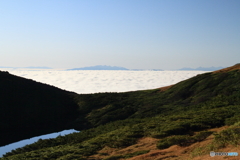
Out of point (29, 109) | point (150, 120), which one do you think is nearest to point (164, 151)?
point (150, 120)

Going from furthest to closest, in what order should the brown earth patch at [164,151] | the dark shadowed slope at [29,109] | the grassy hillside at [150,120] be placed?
the dark shadowed slope at [29,109]
the grassy hillside at [150,120]
the brown earth patch at [164,151]

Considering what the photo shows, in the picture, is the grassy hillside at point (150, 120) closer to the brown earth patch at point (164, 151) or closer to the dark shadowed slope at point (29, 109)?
the brown earth patch at point (164, 151)

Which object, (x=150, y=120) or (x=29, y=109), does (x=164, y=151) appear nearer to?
(x=150, y=120)

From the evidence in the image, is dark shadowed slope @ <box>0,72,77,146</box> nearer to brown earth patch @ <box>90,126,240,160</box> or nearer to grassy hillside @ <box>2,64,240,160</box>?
grassy hillside @ <box>2,64,240,160</box>

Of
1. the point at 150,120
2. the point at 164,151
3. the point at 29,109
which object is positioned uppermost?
the point at 164,151

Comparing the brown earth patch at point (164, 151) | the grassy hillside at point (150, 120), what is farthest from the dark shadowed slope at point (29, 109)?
the brown earth patch at point (164, 151)

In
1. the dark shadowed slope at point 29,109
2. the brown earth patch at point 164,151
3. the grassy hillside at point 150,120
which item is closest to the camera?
the brown earth patch at point 164,151

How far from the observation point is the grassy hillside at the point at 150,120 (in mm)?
19766

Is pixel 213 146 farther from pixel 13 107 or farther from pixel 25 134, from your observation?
pixel 13 107

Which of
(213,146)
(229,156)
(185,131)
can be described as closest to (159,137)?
(185,131)

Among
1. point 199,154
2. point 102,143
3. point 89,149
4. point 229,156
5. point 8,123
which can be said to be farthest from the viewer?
point 8,123

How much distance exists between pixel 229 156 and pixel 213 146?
263 cm

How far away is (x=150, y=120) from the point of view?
3375cm

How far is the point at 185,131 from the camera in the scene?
2273 centimetres
